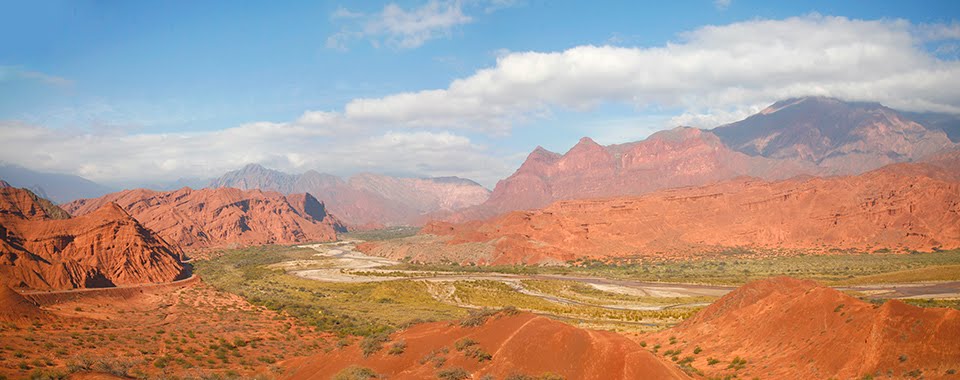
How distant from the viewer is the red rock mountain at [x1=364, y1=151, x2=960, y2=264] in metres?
133

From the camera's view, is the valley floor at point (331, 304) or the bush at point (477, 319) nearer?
the bush at point (477, 319)

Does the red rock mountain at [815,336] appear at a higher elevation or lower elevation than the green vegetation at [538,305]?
higher

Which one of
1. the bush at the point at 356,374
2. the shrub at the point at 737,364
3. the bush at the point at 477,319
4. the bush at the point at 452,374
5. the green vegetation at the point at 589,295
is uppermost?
the bush at the point at 477,319

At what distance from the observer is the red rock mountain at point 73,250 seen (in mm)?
57875

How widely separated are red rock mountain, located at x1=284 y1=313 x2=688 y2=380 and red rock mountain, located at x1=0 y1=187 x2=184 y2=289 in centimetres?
4823

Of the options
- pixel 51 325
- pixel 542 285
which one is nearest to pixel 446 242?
pixel 542 285

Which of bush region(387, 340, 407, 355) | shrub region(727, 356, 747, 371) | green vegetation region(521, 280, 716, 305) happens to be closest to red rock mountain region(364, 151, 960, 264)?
green vegetation region(521, 280, 716, 305)

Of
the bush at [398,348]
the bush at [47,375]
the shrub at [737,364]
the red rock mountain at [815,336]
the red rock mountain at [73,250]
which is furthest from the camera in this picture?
the red rock mountain at [73,250]

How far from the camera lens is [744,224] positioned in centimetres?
15062

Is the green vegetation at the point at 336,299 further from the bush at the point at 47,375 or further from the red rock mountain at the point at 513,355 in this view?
the bush at the point at 47,375

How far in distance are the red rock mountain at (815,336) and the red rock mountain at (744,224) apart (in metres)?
95.3

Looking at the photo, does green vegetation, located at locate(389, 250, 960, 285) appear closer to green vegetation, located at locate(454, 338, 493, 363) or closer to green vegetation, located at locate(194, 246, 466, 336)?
green vegetation, located at locate(194, 246, 466, 336)

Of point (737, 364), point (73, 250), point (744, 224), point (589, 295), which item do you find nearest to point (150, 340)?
point (737, 364)

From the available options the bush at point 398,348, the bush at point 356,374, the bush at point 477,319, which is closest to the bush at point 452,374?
the bush at point 356,374
